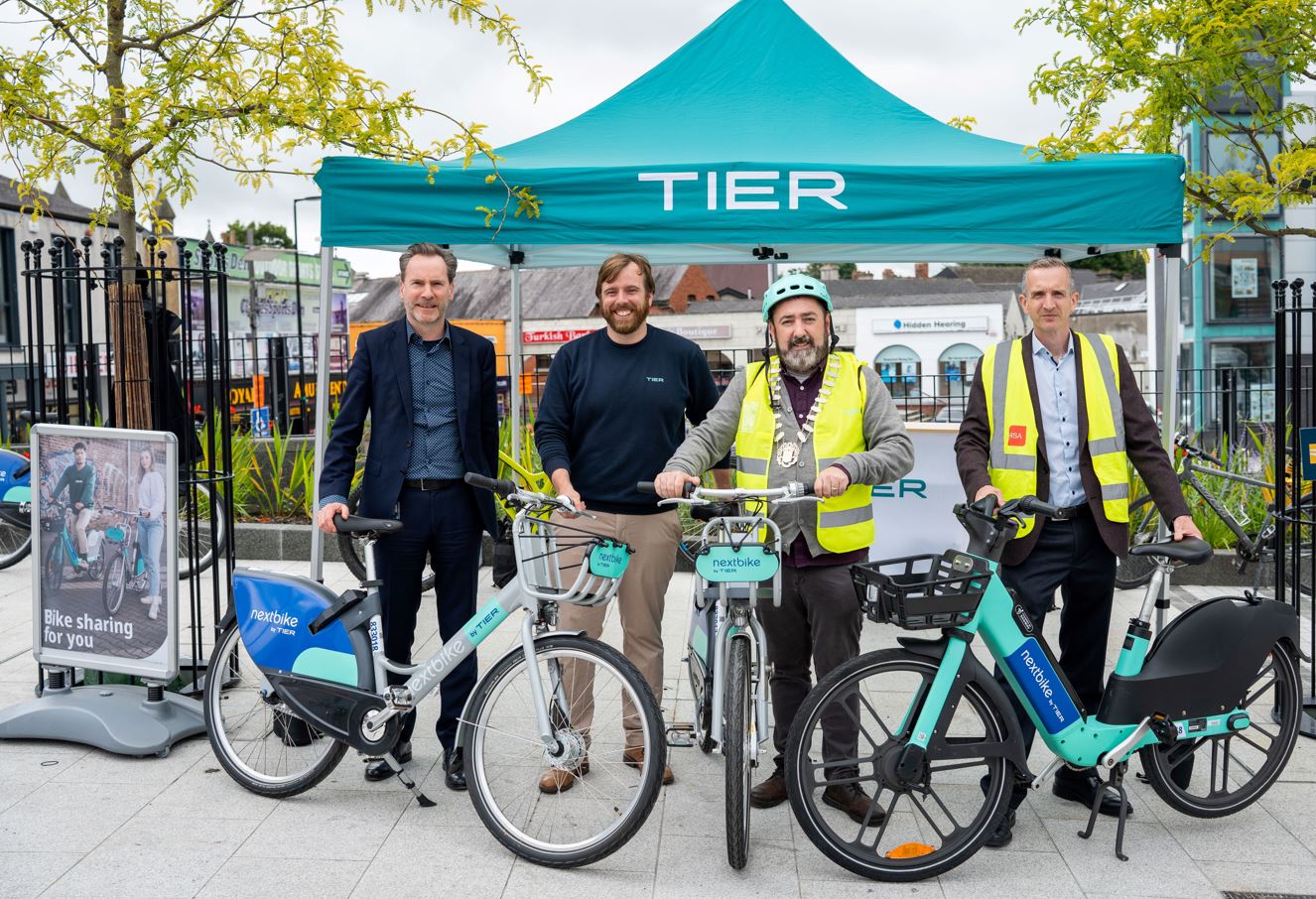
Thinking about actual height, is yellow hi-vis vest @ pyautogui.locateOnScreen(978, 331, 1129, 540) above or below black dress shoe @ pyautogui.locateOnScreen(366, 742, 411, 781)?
above

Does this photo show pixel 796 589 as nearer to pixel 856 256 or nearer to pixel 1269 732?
pixel 1269 732

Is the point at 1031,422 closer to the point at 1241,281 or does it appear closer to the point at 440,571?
the point at 440,571

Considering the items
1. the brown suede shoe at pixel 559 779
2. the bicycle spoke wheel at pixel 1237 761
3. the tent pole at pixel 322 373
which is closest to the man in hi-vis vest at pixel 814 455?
the brown suede shoe at pixel 559 779

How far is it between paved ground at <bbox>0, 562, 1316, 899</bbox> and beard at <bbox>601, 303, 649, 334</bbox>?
63.6 inches

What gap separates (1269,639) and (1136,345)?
197 ft

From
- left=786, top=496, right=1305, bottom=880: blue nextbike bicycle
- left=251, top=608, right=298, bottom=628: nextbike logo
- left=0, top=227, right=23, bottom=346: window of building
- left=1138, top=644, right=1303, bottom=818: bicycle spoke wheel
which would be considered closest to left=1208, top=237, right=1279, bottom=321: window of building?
left=0, top=227, right=23, bottom=346: window of building

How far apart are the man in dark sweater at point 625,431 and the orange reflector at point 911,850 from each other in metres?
1.01

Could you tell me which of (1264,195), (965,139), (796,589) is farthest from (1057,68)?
(796,589)

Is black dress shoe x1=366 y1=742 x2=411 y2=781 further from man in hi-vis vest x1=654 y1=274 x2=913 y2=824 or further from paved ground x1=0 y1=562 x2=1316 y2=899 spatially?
man in hi-vis vest x1=654 y1=274 x2=913 y2=824

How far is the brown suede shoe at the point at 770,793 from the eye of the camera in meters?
3.91

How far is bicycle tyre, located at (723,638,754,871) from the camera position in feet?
10.9

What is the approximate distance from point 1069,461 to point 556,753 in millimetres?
1858

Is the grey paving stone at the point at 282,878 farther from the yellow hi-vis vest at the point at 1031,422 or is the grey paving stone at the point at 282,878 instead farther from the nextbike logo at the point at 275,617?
the yellow hi-vis vest at the point at 1031,422

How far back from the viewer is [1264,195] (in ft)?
22.5
